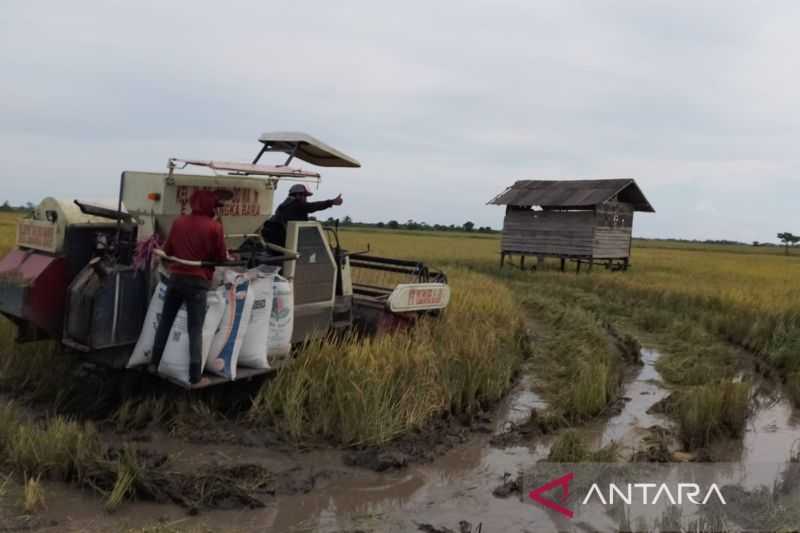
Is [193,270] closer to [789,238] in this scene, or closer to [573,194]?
[573,194]

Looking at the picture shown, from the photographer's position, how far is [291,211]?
22.3 feet

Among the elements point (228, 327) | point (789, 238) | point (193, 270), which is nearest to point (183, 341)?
point (228, 327)

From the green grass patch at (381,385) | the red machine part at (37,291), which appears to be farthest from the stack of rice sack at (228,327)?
the red machine part at (37,291)

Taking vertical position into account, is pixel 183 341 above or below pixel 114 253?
below

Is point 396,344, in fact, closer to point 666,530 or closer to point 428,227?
point 666,530

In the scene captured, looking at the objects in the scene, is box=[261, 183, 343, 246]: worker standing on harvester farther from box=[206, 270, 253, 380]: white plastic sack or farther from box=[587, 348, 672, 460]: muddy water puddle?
box=[587, 348, 672, 460]: muddy water puddle

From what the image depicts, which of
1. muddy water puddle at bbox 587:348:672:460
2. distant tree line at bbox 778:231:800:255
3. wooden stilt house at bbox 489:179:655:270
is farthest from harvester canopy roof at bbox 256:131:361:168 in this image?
distant tree line at bbox 778:231:800:255

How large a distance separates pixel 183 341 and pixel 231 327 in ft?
1.22

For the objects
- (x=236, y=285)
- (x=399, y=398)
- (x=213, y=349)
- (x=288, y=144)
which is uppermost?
(x=288, y=144)

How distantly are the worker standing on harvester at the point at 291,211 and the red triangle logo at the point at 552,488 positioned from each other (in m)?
3.18

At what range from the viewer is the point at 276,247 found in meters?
6.30

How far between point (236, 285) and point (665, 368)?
246 inches

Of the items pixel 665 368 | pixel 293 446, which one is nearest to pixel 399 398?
pixel 293 446

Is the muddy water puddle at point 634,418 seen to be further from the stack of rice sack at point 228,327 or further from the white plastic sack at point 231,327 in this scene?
the white plastic sack at point 231,327
